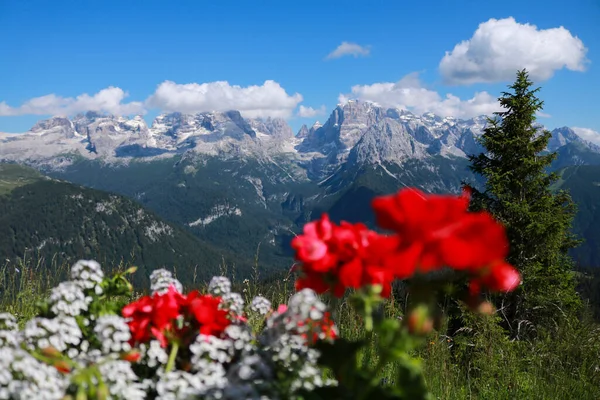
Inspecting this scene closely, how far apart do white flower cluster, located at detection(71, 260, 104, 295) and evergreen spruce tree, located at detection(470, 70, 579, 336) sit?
17519 mm

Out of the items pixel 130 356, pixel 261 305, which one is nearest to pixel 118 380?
pixel 130 356

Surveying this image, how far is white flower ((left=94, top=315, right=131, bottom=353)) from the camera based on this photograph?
6.02 ft

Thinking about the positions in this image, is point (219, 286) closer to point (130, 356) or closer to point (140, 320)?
point (140, 320)

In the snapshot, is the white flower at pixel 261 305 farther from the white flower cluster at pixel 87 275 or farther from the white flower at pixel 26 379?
the white flower at pixel 26 379

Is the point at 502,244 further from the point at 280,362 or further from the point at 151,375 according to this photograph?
the point at 151,375

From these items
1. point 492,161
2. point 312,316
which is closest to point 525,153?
point 492,161

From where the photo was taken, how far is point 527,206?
18.9 metres

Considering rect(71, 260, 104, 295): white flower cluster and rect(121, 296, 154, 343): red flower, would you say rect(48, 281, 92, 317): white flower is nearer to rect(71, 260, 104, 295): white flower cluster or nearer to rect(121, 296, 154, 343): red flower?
rect(71, 260, 104, 295): white flower cluster

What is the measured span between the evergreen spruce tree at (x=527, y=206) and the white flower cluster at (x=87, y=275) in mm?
17519

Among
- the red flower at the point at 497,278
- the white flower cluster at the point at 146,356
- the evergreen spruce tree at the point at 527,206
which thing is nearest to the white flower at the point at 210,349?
the white flower cluster at the point at 146,356

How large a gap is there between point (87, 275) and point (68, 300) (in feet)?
0.49

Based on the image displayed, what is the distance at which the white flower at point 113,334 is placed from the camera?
6.02 ft

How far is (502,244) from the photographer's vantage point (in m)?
1.29

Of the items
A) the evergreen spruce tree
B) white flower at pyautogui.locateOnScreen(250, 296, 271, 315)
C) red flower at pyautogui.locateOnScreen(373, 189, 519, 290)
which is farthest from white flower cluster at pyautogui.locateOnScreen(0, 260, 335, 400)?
the evergreen spruce tree
